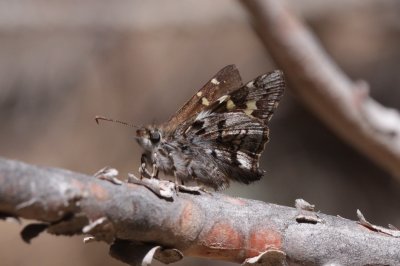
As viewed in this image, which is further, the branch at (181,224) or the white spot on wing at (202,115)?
the white spot on wing at (202,115)

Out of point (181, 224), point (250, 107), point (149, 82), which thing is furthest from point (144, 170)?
point (149, 82)

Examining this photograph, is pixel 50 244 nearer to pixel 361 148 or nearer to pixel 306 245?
pixel 361 148

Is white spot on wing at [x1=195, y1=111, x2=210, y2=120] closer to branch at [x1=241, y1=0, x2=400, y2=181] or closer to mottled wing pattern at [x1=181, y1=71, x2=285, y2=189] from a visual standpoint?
mottled wing pattern at [x1=181, y1=71, x2=285, y2=189]

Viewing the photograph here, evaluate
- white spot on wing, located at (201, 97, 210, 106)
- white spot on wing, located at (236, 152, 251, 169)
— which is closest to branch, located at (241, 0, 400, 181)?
white spot on wing, located at (201, 97, 210, 106)

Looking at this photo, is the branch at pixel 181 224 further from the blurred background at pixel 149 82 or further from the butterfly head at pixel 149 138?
the blurred background at pixel 149 82

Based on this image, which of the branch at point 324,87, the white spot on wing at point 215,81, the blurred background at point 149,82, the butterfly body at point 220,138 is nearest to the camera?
the butterfly body at point 220,138

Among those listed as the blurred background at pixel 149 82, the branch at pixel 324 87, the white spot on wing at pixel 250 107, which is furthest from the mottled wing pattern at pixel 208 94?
the blurred background at pixel 149 82

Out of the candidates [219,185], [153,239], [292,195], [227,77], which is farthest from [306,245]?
[292,195]
